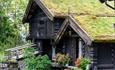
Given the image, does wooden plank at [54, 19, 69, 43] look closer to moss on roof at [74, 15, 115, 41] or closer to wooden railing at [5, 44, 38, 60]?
moss on roof at [74, 15, 115, 41]

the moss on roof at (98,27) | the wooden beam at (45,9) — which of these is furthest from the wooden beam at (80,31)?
the wooden beam at (45,9)

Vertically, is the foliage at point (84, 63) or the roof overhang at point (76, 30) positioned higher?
the roof overhang at point (76, 30)

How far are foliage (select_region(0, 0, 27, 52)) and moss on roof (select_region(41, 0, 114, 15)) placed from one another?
13569 millimetres

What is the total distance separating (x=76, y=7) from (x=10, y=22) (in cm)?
1744

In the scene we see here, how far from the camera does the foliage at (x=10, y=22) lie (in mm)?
46719

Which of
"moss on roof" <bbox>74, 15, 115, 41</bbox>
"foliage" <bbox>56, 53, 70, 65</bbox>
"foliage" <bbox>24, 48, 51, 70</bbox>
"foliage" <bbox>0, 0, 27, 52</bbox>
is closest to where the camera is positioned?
"moss on roof" <bbox>74, 15, 115, 41</bbox>

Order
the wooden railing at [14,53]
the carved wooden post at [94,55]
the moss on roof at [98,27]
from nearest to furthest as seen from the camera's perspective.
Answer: the moss on roof at [98,27] → the carved wooden post at [94,55] → the wooden railing at [14,53]

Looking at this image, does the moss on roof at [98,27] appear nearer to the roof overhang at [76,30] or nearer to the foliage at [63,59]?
the roof overhang at [76,30]

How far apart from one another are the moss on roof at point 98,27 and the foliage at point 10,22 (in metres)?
18.9

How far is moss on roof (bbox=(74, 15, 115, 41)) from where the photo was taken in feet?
84.7

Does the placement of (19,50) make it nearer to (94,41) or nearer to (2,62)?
(2,62)

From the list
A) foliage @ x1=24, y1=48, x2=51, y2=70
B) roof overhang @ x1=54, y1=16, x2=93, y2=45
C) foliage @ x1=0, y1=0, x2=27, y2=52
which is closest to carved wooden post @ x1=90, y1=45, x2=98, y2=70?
roof overhang @ x1=54, y1=16, x2=93, y2=45

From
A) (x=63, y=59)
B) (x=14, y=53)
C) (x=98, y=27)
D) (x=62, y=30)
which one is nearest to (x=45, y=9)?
(x=62, y=30)

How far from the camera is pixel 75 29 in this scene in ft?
91.6
